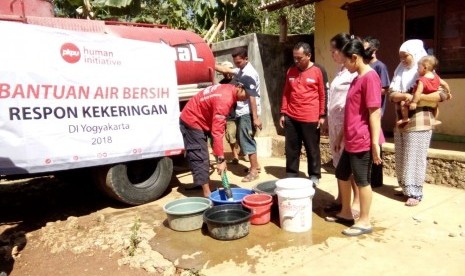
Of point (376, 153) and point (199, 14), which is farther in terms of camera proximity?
point (199, 14)

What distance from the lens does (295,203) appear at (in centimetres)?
370

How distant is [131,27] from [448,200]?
14.6 feet

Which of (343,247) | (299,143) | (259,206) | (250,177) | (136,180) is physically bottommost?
(343,247)

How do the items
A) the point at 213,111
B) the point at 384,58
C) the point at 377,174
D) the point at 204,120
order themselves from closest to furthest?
the point at 213,111, the point at 204,120, the point at 377,174, the point at 384,58

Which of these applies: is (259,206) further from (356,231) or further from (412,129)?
(412,129)

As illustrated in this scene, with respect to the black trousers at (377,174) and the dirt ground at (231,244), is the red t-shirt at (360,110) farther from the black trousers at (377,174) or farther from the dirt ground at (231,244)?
the black trousers at (377,174)

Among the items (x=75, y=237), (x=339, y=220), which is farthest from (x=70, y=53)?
(x=339, y=220)

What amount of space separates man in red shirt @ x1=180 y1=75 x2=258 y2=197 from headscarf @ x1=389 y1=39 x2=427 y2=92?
1.72 m

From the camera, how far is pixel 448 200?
4.47 metres

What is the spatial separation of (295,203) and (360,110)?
1039 millimetres

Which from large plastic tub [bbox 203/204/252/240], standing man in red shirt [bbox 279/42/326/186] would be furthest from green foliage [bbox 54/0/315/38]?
large plastic tub [bbox 203/204/252/240]

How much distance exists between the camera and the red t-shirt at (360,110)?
3.36 meters

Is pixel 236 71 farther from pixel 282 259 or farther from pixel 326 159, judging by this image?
pixel 282 259

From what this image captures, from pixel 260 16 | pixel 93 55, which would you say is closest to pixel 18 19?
pixel 93 55
